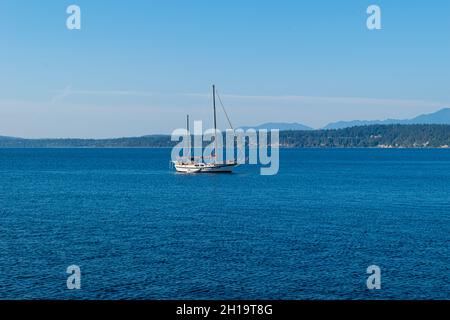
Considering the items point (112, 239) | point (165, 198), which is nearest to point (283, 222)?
point (112, 239)

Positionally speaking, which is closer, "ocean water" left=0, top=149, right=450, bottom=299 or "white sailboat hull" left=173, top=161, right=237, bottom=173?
"ocean water" left=0, top=149, right=450, bottom=299

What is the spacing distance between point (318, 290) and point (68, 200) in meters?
65.6

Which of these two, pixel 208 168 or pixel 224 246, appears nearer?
pixel 224 246

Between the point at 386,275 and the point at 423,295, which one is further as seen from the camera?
the point at 386,275

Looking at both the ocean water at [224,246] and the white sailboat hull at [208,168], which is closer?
the ocean water at [224,246]

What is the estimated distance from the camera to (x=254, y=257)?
4794 centimetres

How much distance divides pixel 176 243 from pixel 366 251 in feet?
60.3

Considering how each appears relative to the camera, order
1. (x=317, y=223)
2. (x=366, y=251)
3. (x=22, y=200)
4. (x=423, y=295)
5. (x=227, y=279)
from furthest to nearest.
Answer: (x=22, y=200) → (x=317, y=223) → (x=366, y=251) → (x=227, y=279) → (x=423, y=295)

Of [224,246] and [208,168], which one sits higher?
[208,168]

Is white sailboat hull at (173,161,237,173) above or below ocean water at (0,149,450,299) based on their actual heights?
above

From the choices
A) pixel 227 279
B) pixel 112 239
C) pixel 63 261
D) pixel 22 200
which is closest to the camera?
pixel 227 279

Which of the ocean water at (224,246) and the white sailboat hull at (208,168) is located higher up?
→ the white sailboat hull at (208,168)

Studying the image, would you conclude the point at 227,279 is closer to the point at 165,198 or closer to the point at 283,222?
the point at 283,222

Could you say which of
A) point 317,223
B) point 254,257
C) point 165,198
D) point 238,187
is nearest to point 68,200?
point 165,198
